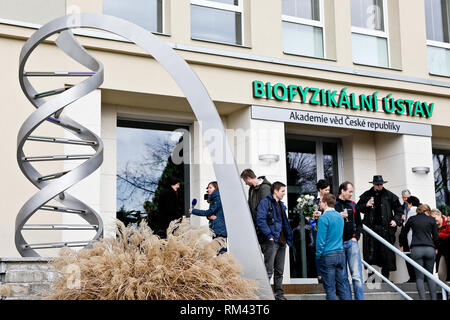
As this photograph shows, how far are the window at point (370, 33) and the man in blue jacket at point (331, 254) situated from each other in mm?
7177

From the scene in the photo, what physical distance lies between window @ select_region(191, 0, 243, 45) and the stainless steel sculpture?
4446mm

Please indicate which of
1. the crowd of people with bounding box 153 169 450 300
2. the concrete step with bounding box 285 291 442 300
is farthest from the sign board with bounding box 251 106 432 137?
the concrete step with bounding box 285 291 442 300

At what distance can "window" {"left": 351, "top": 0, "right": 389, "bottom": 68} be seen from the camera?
1500 cm

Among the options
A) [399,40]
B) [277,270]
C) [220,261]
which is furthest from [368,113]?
[220,261]

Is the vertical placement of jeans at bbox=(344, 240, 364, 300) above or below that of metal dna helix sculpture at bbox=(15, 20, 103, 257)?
below

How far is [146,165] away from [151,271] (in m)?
8.54

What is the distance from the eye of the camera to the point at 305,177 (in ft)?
48.5

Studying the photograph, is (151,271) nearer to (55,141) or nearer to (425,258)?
(55,141)

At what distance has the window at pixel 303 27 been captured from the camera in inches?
556

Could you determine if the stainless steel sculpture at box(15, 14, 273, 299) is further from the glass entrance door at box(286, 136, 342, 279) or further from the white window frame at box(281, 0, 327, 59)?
the white window frame at box(281, 0, 327, 59)

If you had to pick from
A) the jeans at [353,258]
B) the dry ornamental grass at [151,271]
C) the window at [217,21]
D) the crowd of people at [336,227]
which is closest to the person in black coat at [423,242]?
the crowd of people at [336,227]
